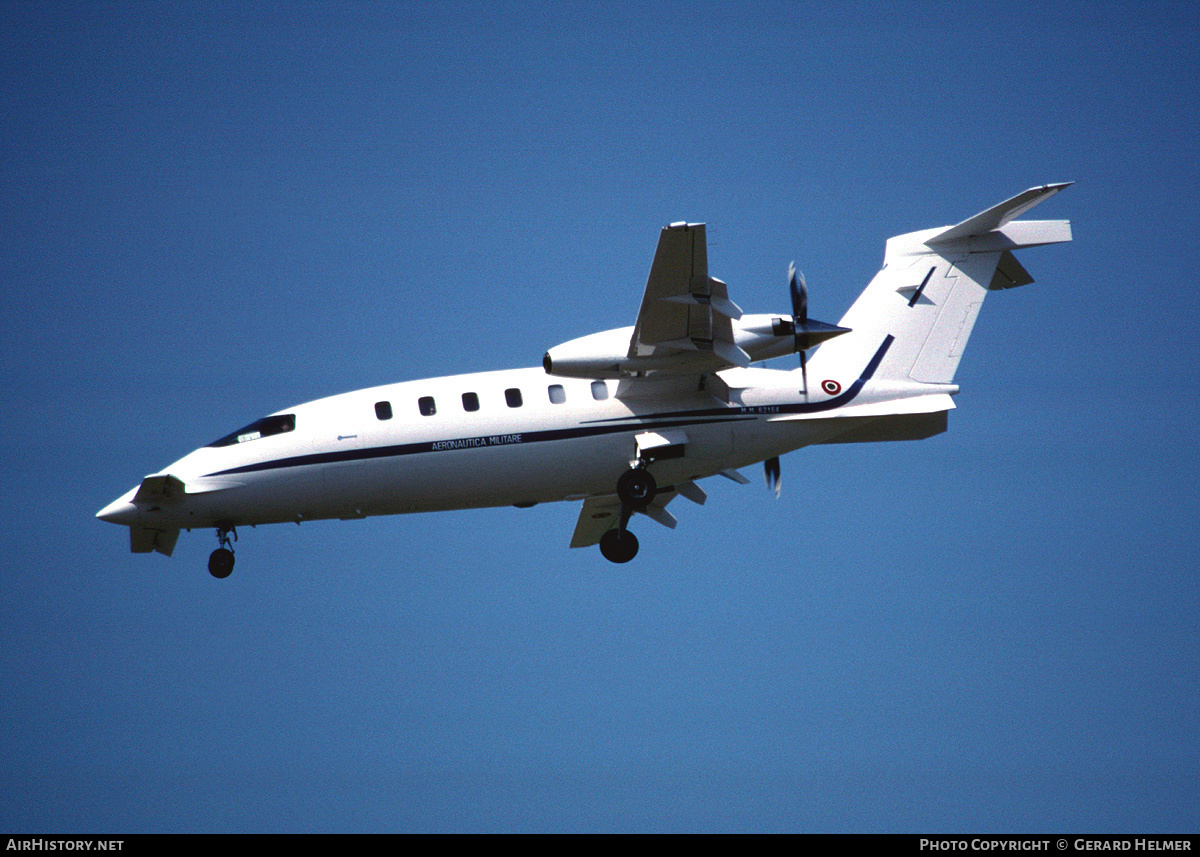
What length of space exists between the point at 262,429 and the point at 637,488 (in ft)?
29.4

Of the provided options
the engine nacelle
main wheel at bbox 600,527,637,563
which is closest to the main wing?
the engine nacelle

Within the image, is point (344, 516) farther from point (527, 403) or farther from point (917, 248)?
point (917, 248)

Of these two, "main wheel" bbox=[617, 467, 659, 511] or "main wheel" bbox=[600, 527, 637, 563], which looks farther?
"main wheel" bbox=[600, 527, 637, 563]

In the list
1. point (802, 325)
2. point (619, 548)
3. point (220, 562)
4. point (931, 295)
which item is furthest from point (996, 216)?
point (220, 562)

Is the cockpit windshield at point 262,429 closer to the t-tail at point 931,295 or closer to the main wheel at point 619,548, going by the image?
the main wheel at point 619,548

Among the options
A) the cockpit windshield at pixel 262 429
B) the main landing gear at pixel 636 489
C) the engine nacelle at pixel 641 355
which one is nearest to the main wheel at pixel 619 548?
the main landing gear at pixel 636 489

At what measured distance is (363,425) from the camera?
2884 cm

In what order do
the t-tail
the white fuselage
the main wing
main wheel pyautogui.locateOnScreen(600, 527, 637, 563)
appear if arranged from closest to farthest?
the main wing < the white fuselage < the t-tail < main wheel pyautogui.locateOnScreen(600, 527, 637, 563)

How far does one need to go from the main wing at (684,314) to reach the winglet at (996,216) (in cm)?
777

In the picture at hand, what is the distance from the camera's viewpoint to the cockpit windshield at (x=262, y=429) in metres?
29.3

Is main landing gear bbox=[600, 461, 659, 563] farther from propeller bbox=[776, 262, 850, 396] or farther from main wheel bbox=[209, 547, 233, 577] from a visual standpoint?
main wheel bbox=[209, 547, 233, 577]

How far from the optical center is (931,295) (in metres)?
31.5

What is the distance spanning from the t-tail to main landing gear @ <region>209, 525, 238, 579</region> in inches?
574

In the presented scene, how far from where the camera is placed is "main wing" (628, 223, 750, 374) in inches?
976
